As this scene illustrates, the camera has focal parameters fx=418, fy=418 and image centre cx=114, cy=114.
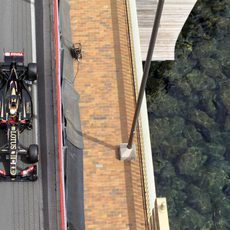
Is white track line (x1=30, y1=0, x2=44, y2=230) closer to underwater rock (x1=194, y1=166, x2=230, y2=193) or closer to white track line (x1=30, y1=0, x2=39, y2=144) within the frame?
white track line (x1=30, y1=0, x2=39, y2=144)

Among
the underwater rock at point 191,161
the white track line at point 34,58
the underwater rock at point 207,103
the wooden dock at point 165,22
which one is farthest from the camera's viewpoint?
the underwater rock at point 207,103

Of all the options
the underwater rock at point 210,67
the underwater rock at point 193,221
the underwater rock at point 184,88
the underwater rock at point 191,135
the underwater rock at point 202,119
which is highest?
Result: the underwater rock at point 210,67

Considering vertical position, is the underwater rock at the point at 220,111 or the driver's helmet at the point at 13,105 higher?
the underwater rock at the point at 220,111

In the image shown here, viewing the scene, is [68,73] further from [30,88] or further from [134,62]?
[134,62]

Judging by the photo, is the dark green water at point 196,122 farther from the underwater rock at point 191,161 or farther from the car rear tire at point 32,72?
the car rear tire at point 32,72

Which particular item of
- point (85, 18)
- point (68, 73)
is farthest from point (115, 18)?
point (68, 73)

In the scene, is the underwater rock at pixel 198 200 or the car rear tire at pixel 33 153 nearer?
the car rear tire at pixel 33 153

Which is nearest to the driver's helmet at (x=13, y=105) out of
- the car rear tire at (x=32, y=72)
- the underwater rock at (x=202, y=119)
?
the car rear tire at (x=32, y=72)

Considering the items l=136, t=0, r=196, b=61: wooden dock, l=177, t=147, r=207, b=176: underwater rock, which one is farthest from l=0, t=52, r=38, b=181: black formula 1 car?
l=177, t=147, r=207, b=176: underwater rock
